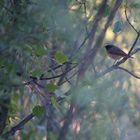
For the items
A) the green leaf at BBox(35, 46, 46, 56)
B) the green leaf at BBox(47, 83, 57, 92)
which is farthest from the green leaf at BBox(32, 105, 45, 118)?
the green leaf at BBox(35, 46, 46, 56)

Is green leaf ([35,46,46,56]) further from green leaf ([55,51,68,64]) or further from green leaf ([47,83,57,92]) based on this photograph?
green leaf ([47,83,57,92])

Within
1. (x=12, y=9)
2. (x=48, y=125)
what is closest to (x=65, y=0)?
(x=12, y=9)

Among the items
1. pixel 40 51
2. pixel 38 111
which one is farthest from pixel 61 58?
pixel 38 111

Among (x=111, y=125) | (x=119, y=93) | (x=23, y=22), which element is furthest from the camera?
(x=111, y=125)

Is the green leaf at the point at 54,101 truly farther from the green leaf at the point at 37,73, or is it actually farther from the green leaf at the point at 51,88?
the green leaf at the point at 37,73

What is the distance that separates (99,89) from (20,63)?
1.38ft

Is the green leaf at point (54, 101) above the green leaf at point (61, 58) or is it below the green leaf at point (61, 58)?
below

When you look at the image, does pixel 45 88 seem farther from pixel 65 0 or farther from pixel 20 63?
pixel 65 0

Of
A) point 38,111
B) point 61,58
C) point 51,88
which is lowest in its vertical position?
point 38,111

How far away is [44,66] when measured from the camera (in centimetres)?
273

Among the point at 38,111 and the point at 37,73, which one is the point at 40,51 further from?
the point at 38,111

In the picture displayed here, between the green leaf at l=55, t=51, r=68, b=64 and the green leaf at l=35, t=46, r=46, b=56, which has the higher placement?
the green leaf at l=35, t=46, r=46, b=56

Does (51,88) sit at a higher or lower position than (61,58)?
lower

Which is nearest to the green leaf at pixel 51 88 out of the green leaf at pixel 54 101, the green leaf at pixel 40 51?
the green leaf at pixel 54 101
